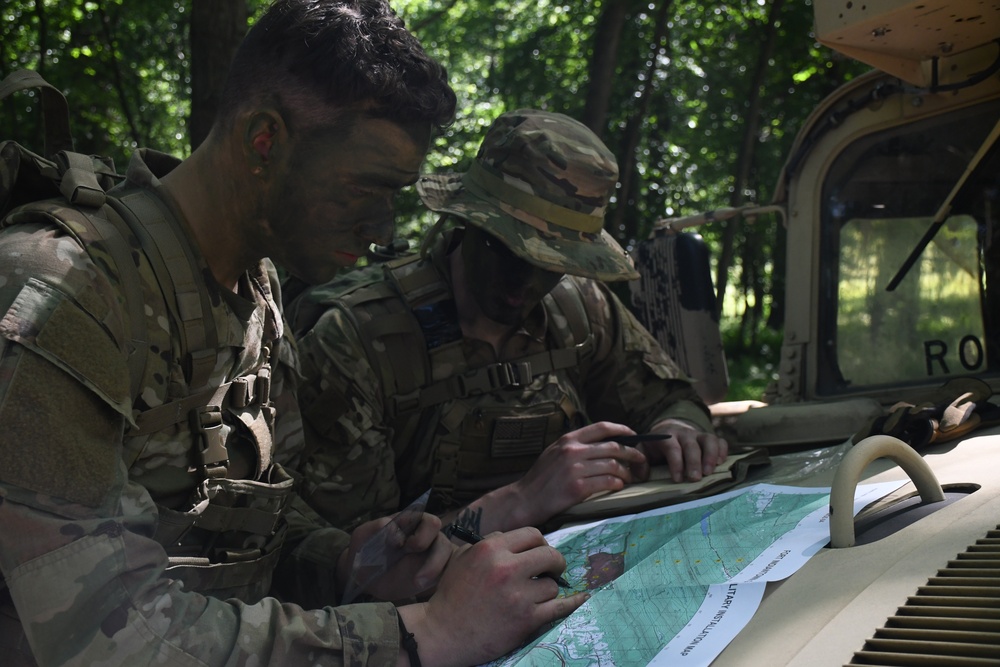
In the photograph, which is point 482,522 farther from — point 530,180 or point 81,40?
point 81,40

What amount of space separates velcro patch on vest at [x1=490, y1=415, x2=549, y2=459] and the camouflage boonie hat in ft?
1.61

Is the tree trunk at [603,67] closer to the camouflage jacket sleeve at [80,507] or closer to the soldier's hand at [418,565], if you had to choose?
the soldier's hand at [418,565]

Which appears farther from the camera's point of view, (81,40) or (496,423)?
(81,40)

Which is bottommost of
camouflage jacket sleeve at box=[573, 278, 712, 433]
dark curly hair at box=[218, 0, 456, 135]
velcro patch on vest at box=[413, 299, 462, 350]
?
camouflage jacket sleeve at box=[573, 278, 712, 433]

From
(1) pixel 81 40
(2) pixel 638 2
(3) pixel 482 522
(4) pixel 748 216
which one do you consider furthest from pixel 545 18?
(3) pixel 482 522

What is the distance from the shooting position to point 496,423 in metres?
2.83

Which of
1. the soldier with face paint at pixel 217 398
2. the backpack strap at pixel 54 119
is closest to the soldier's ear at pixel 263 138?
the soldier with face paint at pixel 217 398

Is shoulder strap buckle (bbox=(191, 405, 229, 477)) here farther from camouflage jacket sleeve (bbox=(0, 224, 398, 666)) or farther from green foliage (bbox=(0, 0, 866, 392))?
A: green foliage (bbox=(0, 0, 866, 392))

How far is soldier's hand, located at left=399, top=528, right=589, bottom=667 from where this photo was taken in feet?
5.47

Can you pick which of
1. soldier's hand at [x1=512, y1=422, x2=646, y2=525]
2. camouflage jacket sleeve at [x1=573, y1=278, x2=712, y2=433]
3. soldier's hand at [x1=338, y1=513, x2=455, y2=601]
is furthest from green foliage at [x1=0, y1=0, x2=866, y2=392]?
soldier's hand at [x1=338, y1=513, x2=455, y2=601]

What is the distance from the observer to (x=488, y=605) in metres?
1.68

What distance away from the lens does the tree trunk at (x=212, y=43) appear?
4.10m

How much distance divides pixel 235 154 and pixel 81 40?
7.17m

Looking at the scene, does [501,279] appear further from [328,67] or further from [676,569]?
[676,569]
